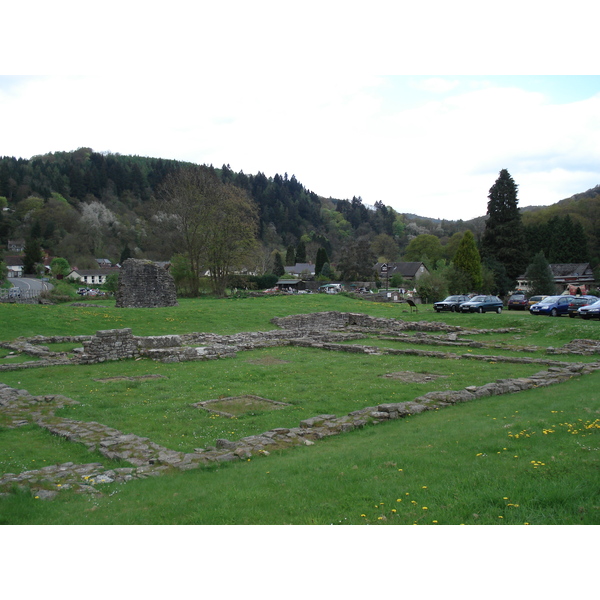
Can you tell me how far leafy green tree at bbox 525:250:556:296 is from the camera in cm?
5606

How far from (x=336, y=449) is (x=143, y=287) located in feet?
105

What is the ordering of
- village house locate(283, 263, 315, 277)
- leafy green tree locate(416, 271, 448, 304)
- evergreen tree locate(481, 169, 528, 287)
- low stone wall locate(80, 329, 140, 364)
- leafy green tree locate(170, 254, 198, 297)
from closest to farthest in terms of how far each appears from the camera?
low stone wall locate(80, 329, 140, 364), leafy green tree locate(416, 271, 448, 304), leafy green tree locate(170, 254, 198, 297), evergreen tree locate(481, 169, 528, 287), village house locate(283, 263, 315, 277)

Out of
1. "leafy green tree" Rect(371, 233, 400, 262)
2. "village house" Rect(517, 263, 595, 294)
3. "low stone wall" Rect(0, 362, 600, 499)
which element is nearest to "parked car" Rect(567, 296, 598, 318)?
"low stone wall" Rect(0, 362, 600, 499)

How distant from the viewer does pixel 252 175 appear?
180 metres

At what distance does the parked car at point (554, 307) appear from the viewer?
1310 inches

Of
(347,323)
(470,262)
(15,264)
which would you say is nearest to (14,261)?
(15,264)

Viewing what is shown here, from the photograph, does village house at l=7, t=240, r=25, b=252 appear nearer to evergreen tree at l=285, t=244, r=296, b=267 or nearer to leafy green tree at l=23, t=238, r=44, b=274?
leafy green tree at l=23, t=238, r=44, b=274

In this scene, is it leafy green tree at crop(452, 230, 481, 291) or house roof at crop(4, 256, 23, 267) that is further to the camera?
house roof at crop(4, 256, 23, 267)

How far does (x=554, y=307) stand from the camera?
33375 millimetres

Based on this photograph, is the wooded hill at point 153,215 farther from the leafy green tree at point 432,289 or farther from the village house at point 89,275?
the leafy green tree at point 432,289

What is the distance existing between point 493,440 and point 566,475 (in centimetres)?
212

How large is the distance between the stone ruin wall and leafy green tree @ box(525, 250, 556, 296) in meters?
40.6

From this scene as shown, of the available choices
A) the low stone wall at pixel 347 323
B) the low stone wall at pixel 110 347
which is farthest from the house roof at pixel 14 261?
the low stone wall at pixel 110 347

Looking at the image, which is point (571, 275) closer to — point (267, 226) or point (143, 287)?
point (143, 287)
